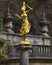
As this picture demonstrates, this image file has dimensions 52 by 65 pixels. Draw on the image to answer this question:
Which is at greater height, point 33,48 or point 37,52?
point 33,48

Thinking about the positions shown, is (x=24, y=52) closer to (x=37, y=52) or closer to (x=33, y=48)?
(x=33, y=48)

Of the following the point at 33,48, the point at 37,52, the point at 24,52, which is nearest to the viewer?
the point at 24,52

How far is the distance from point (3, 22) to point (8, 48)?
549 cm

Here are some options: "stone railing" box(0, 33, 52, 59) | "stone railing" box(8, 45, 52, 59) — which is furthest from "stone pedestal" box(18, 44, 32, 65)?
"stone railing" box(8, 45, 52, 59)

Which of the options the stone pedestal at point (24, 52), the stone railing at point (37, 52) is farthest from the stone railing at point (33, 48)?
the stone pedestal at point (24, 52)

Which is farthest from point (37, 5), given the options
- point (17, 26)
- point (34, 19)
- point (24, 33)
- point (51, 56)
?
point (24, 33)

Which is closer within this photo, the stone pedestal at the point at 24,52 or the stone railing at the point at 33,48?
the stone pedestal at the point at 24,52

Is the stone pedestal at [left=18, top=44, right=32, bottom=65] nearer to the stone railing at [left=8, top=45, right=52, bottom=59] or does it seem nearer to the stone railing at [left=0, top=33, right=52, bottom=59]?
the stone railing at [left=0, top=33, right=52, bottom=59]

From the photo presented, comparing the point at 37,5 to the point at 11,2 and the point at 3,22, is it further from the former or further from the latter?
the point at 3,22

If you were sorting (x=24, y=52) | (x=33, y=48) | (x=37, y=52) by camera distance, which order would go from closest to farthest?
(x=24, y=52) < (x=33, y=48) < (x=37, y=52)

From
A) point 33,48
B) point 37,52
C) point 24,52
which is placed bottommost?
point 37,52

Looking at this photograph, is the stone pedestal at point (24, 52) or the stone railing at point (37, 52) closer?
the stone pedestal at point (24, 52)

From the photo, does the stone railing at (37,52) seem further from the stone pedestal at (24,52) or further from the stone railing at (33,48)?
the stone pedestal at (24,52)

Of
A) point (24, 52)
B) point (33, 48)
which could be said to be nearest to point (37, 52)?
point (33, 48)
